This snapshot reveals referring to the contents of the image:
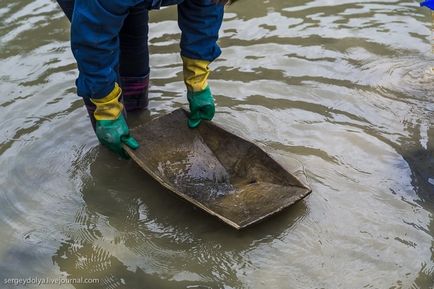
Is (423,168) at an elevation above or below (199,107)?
below

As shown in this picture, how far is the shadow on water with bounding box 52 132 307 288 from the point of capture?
7.58 feet

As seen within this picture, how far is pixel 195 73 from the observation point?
2.88m

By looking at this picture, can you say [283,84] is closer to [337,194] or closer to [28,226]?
[337,194]

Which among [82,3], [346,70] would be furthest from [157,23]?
[82,3]

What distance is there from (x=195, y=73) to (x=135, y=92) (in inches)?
20.0

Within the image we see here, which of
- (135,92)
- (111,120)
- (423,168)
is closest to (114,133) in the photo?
(111,120)

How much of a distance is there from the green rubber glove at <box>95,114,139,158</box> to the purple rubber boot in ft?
1.73

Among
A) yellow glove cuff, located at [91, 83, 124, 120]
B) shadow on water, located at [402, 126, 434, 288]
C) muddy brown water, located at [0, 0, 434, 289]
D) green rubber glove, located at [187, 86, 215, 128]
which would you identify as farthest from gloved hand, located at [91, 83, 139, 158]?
shadow on water, located at [402, 126, 434, 288]

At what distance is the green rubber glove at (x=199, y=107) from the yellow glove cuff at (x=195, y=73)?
0.03 metres

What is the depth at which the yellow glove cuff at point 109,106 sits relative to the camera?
2.60 meters

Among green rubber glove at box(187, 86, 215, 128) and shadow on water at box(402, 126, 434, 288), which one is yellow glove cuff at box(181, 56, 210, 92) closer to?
green rubber glove at box(187, 86, 215, 128)

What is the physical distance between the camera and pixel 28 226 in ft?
8.37

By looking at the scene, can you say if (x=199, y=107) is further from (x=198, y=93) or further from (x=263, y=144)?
(x=263, y=144)

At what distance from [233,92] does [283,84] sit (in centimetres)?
33
